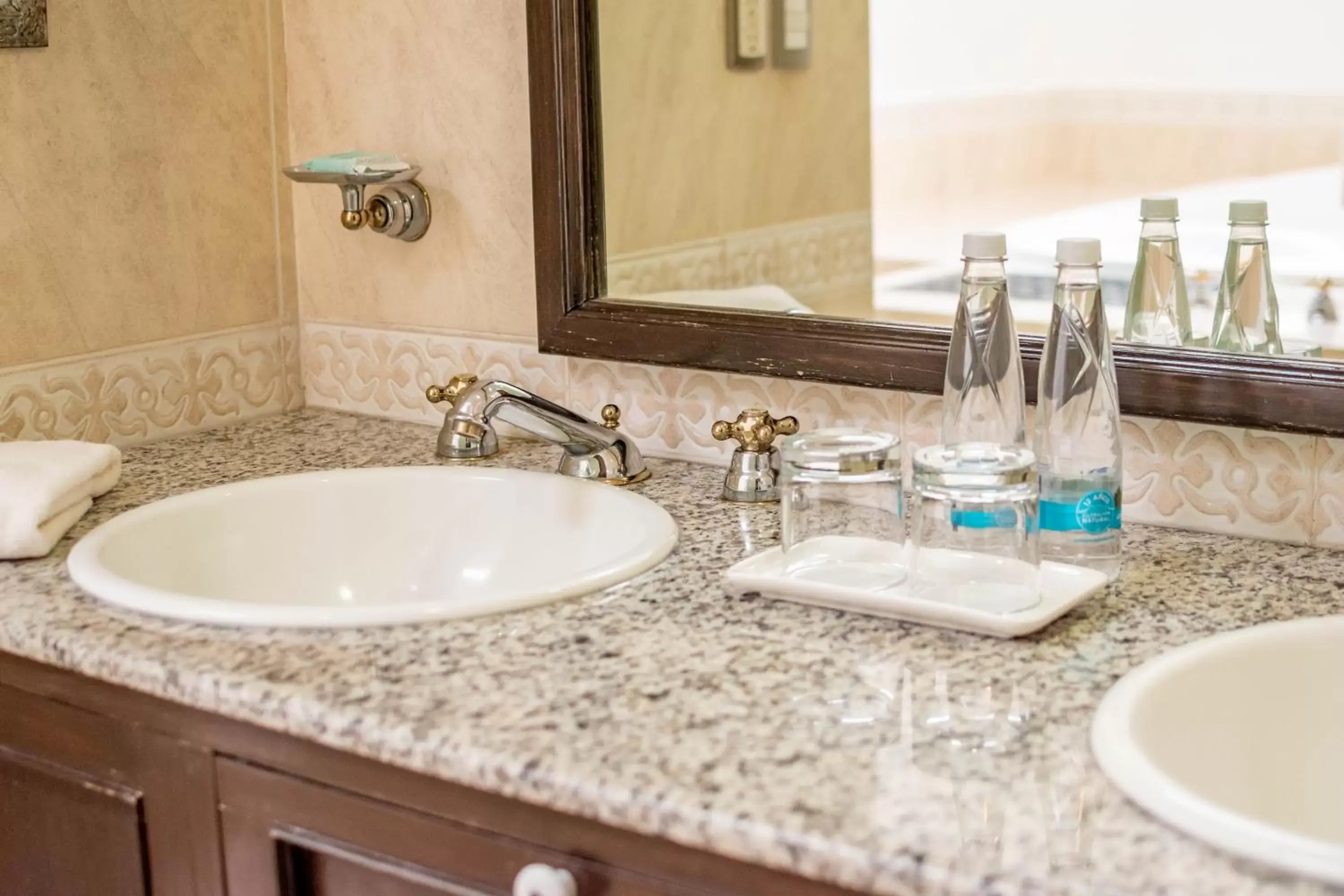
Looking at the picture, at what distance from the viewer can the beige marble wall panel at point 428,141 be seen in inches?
65.7

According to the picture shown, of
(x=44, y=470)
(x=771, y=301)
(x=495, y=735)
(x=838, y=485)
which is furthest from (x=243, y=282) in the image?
(x=495, y=735)

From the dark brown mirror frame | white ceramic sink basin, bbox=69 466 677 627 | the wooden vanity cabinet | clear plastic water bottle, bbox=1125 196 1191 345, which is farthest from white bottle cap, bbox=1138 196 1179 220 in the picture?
the wooden vanity cabinet

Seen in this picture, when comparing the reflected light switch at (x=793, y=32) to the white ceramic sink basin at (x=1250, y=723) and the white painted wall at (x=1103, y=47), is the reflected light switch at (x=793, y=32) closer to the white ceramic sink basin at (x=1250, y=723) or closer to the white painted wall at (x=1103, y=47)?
the white painted wall at (x=1103, y=47)

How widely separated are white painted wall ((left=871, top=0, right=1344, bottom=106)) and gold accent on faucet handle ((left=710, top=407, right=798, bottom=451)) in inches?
12.0

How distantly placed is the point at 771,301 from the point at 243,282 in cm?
69

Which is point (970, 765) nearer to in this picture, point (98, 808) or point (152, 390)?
point (98, 808)

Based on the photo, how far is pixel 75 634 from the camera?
1.14m

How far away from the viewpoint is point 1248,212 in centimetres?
121

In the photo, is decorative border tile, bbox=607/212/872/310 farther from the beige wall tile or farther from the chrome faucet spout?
the beige wall tile

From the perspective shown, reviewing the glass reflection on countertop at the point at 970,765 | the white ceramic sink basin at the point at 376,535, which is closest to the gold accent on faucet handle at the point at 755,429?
the white ceramic sink basin at the point at 376,535

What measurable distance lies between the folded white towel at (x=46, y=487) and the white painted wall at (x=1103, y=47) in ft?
2.63

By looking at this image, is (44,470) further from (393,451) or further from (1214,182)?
(1214,182)

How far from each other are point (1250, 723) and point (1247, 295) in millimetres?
374

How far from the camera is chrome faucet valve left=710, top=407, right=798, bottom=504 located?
1.43 meters
